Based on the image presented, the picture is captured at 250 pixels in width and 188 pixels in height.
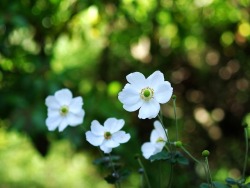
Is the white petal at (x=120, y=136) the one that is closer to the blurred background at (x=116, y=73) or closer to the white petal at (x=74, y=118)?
the white petal at (x=74, y=118)

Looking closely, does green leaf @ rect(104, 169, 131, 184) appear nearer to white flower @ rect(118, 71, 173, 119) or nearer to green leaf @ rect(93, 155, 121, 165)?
green leaf @ rect(93, 155, 121, 165)

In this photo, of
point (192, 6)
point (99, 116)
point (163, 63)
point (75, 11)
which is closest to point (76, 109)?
point (99, 116)

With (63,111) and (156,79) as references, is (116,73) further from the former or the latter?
(156,79)

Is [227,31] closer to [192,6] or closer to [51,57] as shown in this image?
[192,6]

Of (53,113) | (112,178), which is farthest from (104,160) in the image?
(53,113)

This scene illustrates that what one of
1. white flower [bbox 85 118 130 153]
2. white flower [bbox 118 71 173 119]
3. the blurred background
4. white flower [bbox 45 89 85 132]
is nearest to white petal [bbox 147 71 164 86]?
white flower [bbox 118 71 173 119]

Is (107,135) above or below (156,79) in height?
below
